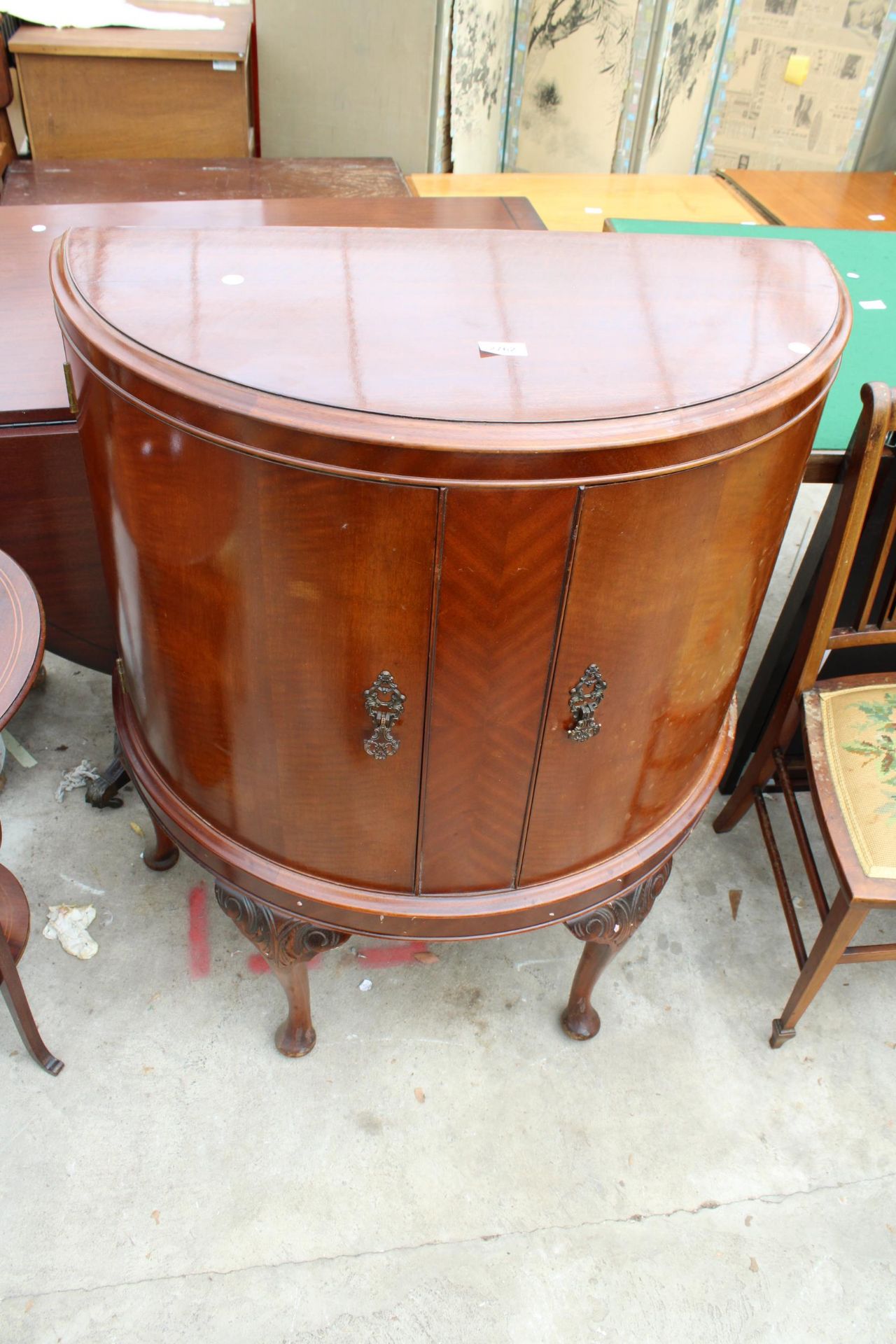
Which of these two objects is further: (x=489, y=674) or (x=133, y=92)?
(x=133, y=92)

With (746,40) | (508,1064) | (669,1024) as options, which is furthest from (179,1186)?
(746,40)

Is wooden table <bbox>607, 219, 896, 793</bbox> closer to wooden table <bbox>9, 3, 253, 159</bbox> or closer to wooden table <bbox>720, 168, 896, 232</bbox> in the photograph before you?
wooden table <bbox>720, 168, 896, 232</bbox>

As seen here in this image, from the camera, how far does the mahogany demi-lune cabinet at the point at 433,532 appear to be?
0.99 metres

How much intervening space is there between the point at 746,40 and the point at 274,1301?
459 cm

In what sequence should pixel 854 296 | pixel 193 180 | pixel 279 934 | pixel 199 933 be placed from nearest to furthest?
pixel 279 934 → pixel 199 933 → pixel 854 296 → pixel 193 180

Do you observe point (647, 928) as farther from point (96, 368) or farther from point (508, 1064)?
point (96, 368)

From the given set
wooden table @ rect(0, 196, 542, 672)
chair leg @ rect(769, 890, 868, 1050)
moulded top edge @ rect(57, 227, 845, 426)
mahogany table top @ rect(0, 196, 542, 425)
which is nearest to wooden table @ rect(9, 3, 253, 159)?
mahogany table top @ rect(0, 196, 542, 425)

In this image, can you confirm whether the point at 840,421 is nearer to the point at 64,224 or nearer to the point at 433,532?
the point at 433,532

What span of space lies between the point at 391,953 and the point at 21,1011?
69 cm

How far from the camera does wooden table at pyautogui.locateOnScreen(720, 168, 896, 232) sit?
8.72 feet

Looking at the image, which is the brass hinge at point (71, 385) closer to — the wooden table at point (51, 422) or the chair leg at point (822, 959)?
the wooden table at point (51, 422)

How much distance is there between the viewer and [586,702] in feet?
3.87

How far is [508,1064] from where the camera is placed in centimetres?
179

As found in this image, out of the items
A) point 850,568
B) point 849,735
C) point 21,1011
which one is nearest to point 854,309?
point 850,568
